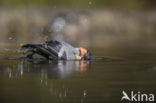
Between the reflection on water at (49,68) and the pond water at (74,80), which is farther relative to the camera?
the reflection on water at (49,68)

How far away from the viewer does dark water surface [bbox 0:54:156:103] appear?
37.8 ft

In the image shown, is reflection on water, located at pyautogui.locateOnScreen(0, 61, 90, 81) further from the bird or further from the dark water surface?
the bird

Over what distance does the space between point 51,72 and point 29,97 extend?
3823mm

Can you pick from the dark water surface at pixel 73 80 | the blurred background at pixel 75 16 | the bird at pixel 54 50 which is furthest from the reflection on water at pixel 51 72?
the blurred background at pixel 75 16

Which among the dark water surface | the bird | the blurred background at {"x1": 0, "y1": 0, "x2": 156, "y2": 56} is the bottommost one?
the dark water surface

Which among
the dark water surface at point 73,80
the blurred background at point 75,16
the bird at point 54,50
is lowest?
the dark water surface at point 73,80

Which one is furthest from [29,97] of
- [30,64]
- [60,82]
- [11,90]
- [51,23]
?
[51,23]

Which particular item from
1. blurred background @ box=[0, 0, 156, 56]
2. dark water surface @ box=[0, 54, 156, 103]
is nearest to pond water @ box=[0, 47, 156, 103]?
dark water surface @ box=[0, 54, 156, 103]

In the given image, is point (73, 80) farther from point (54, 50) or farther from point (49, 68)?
point (54, 50)

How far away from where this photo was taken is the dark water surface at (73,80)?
1152 cm

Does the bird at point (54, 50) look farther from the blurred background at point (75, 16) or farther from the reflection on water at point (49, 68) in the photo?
the blurred background at point (75, 16)

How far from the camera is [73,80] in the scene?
44.8 ft

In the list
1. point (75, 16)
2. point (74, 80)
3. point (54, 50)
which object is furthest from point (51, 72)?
point (75, 16)

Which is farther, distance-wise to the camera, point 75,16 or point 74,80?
point 75,16
